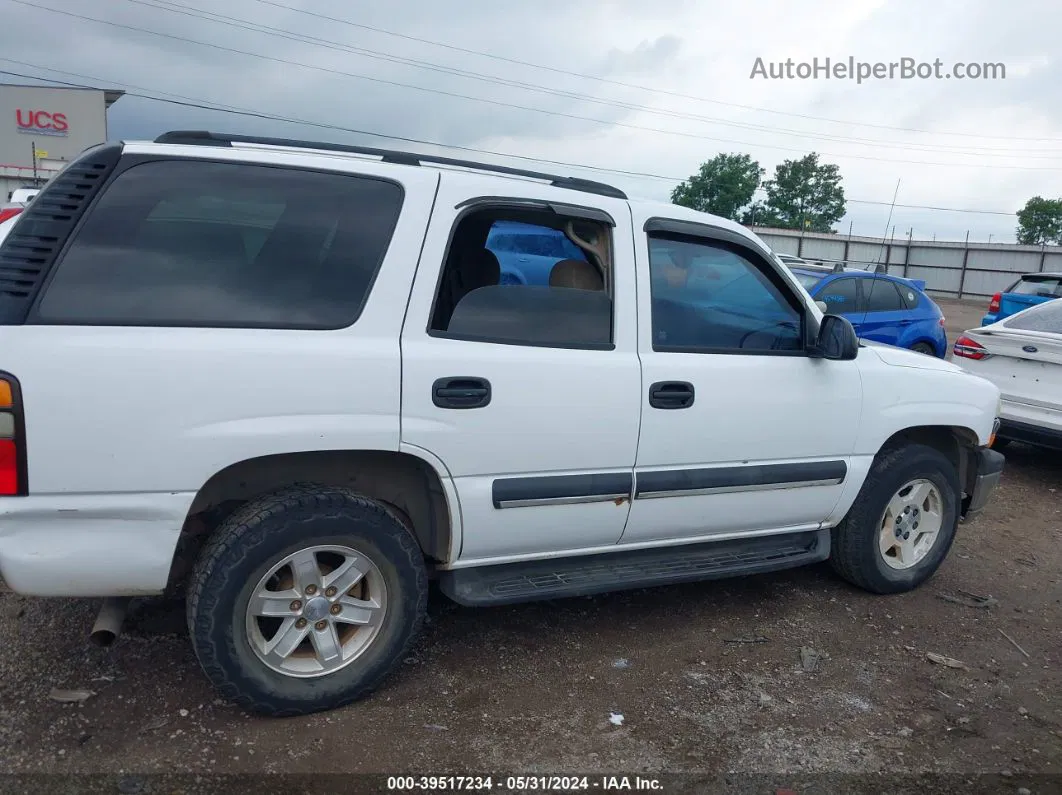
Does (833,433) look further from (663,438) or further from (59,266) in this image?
(59,266)

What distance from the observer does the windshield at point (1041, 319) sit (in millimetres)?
7071

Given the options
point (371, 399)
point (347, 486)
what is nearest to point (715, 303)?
point (371, 399)

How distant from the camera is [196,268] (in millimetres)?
2869

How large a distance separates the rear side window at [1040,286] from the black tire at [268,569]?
13495mm

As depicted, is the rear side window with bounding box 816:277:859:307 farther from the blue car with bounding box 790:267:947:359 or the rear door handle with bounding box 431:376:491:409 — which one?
the rear door handle with bounding box 431:376:491:409

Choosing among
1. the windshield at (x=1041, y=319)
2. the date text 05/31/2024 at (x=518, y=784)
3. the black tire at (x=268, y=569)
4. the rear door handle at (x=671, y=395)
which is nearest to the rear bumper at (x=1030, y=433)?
the windshield at (x=1041, y=319)

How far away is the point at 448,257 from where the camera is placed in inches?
128

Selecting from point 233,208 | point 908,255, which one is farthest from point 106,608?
point 908,255

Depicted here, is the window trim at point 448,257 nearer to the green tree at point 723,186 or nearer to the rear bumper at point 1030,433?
the rear bumper at point 1030,433

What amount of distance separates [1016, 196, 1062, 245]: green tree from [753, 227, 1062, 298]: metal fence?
2368cm

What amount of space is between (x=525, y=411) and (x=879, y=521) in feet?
7.24

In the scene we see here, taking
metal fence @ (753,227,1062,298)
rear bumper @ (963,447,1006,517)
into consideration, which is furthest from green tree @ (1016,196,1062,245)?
rear bumper @ (963,447,1006,517)

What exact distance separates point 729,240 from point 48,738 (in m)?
3.30

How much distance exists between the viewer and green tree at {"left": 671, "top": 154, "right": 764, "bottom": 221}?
52812 mm
